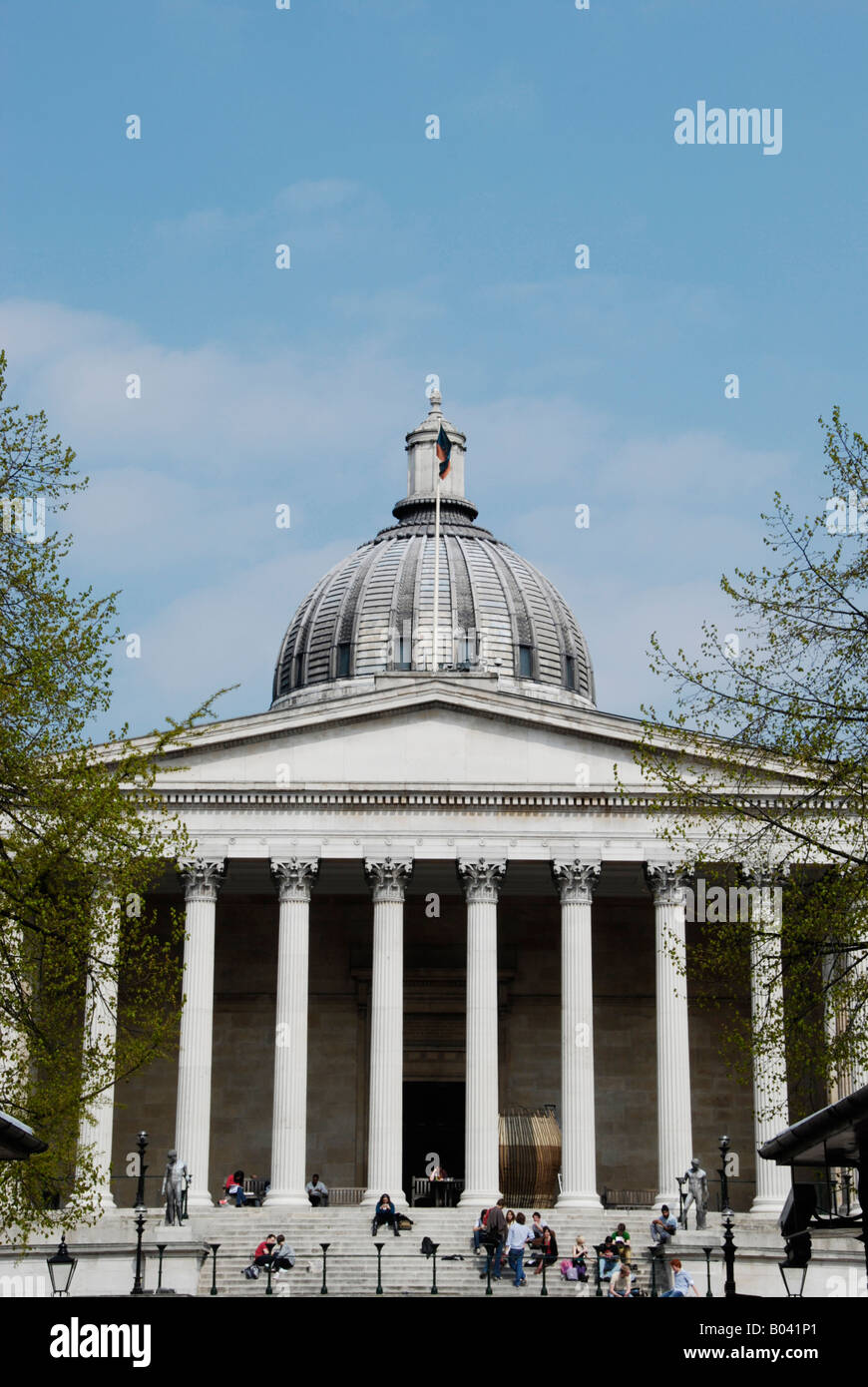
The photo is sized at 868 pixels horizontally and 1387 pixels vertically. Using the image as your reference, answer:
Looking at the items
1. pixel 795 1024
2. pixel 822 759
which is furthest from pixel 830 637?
pixel 795 1024

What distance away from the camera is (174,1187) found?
1825 inches

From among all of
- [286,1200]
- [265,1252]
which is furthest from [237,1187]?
[265,1252]

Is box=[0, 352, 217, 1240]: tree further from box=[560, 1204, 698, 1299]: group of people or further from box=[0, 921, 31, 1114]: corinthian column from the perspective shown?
box=[560, 1204, 698, 1299]: group of people

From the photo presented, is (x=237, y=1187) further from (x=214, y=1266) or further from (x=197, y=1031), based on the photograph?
(x=214, y=1266)

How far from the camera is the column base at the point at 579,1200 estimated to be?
161ft

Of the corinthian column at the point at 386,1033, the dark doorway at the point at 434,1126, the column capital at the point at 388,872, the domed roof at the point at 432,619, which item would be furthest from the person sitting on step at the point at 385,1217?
the domed roof at the point at 432,619

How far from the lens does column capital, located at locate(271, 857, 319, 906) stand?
51406mm

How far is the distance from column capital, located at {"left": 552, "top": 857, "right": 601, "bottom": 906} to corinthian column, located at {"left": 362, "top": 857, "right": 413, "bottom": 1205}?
374 centimetres

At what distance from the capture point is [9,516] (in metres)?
27.8

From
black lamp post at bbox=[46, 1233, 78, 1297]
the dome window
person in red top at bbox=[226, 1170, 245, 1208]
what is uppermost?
the dome window

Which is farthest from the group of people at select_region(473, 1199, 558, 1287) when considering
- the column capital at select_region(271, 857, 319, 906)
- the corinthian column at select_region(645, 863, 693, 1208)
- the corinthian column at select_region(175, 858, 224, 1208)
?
the column capital at select_region(271, 857, 319, 906)

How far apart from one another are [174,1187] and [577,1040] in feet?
34.6

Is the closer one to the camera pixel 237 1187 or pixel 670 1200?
pixel 670 1200
